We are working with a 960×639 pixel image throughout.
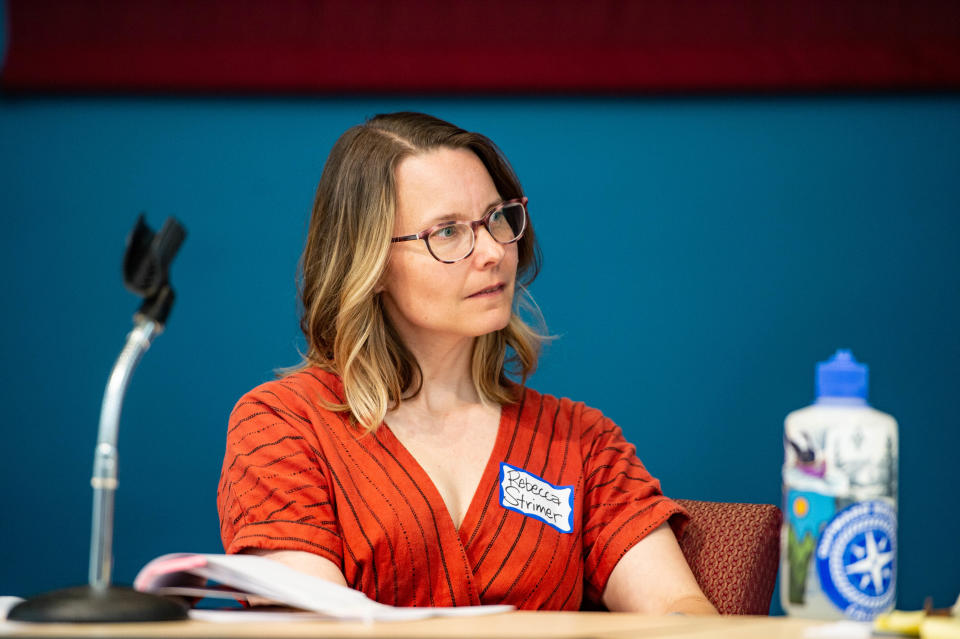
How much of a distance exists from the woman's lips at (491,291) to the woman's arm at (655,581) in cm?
46

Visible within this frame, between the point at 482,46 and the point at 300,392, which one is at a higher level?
the point at 482,46

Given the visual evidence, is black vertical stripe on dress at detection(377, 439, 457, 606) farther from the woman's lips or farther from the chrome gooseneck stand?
the chrome gooseneck stand

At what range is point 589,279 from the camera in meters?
3.23

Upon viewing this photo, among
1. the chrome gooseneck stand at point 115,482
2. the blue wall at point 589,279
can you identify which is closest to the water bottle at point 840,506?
the chrome gooseneck stand at point 115,482

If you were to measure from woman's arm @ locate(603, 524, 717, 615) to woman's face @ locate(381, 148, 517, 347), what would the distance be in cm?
42

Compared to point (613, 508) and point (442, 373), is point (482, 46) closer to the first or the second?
point (442, 373)

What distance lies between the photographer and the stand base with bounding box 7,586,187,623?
3.18 ft

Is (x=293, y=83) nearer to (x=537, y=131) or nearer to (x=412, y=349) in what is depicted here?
(x=537, y=131)

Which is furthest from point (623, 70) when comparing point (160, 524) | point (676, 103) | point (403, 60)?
point (160, 524)

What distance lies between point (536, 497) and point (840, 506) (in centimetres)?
76

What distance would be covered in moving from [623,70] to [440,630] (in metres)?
2.43

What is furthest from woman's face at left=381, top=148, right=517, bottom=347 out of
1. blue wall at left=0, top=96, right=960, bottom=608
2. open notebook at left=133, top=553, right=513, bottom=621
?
blue wall at left=0, top=96, right=960, bottom=608

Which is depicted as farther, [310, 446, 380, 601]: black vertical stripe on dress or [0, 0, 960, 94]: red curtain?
[0, 0, 960, 94]: red curtain

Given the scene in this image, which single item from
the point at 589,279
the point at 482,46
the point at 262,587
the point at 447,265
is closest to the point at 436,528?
the point at 447,265
